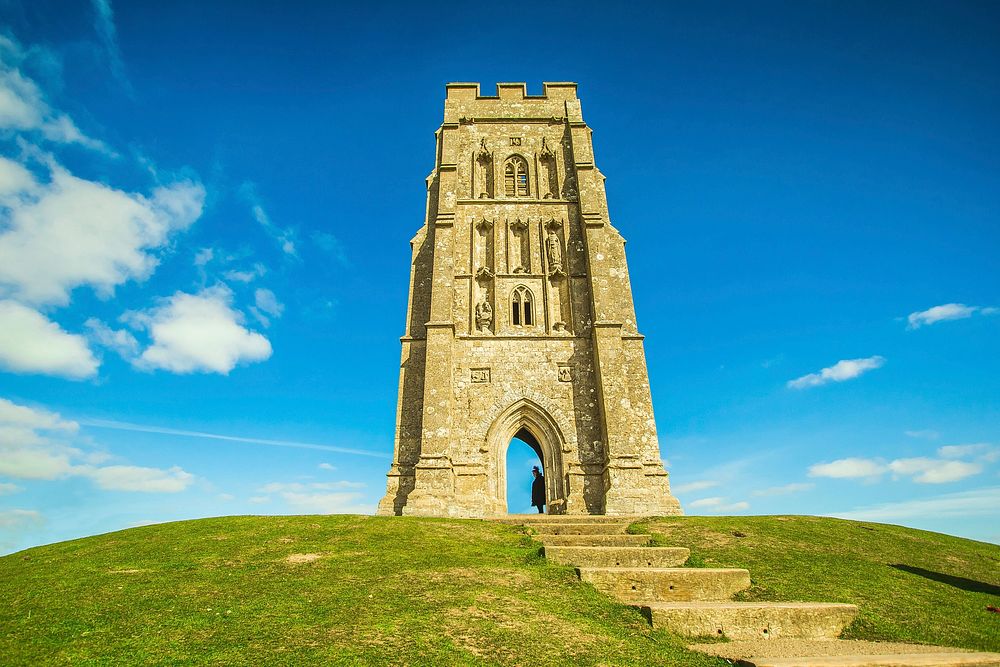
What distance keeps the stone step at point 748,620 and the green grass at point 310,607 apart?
28 cm

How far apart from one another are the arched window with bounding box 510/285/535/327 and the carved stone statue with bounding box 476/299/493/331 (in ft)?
3.21

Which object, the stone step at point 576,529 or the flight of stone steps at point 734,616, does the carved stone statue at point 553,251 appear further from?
the flight of stone steps at point 734,616

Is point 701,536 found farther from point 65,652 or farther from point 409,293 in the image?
point 409,293

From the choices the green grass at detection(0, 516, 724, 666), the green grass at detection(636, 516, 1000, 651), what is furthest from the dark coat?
the green grass at detection(0, 516, 724, 666)

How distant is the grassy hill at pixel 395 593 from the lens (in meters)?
5.16

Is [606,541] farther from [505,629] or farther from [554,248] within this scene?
[554,248]

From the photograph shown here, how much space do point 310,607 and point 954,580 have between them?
11104mm

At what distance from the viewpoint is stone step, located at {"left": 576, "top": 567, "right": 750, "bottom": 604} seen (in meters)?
7.40

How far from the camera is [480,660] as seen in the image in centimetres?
491

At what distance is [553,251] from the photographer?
22.1 m

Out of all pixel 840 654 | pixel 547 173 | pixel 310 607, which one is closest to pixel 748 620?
pixel 840 654

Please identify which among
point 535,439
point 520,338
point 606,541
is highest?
point 520,338

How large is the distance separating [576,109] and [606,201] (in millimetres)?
6303

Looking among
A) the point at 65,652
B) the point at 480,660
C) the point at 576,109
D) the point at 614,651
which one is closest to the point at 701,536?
the point at 614,651
